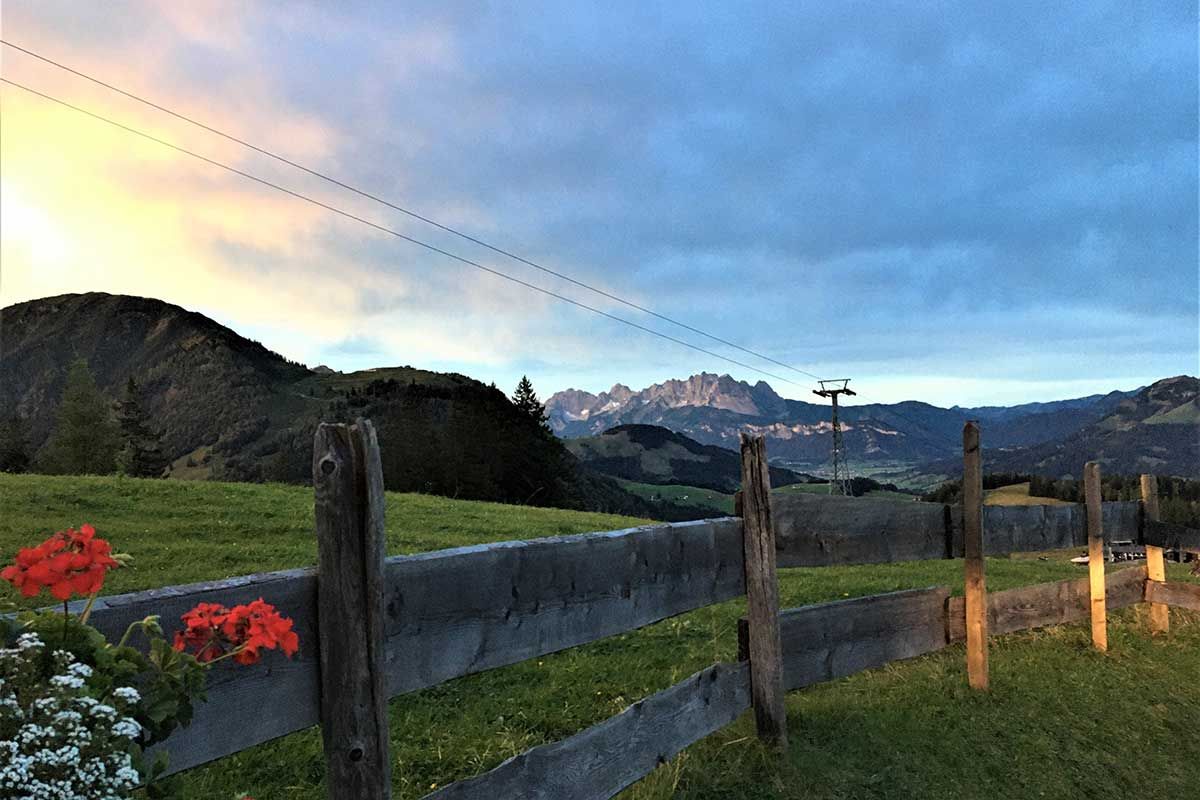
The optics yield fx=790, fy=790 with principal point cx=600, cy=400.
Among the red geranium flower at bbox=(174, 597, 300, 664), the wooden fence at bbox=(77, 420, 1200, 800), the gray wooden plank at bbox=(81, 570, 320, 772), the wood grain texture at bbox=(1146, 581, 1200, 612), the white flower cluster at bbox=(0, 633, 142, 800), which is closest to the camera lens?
the white flower cluster at bbox=(0, 633, 142, 800)

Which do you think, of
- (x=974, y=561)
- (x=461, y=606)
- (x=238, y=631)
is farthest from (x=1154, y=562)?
(x=238, y=631)

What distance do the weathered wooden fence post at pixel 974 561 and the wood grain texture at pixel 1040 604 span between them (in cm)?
12

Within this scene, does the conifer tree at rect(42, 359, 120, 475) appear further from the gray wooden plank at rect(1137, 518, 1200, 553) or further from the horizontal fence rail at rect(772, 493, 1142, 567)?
the gray wooden plank at rect(1137, 518, 1200, 553)

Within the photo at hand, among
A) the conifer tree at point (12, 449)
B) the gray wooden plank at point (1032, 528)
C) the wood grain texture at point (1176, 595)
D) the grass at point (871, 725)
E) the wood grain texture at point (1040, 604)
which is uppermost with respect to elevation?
the conifer tree at point (12, 449)

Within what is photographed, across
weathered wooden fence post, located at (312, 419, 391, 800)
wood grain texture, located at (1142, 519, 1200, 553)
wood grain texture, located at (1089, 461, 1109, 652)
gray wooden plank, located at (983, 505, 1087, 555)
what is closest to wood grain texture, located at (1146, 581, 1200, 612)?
wood grain texture, located at (1142, 519, 1200, 553)

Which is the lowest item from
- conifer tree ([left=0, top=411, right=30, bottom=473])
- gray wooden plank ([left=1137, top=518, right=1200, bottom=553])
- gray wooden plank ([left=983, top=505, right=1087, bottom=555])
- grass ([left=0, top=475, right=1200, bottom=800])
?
grass ([left=0, top=475, right=1200, bottom=800])

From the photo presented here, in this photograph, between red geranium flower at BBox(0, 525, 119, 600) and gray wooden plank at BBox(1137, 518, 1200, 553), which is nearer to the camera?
red geranium flower at BBox(0, 525, 119, 600)

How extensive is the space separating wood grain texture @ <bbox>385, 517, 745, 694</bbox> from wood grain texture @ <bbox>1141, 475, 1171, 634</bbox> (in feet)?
26.7

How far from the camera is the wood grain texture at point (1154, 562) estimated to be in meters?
10.1

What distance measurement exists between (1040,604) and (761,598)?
485 centimetres

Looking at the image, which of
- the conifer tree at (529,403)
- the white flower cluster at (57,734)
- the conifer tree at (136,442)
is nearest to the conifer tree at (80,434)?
the conifer tree at (136,442)

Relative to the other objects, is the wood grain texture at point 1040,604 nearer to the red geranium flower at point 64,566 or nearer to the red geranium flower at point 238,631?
the red geranium flower at point 238,631

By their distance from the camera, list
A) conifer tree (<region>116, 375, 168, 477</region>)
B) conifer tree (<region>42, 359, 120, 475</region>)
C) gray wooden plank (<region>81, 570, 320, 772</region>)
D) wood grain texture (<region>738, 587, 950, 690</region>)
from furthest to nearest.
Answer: conifer tree (<region>116, 375, 168, 477</region>) < conifer tree (<region>42, 359, 120, 475</region>) < wood grain texture (<region>738, 587, 950, 690</region>) < gray wooden plank (<region>81, 570, 320, 772</region>)

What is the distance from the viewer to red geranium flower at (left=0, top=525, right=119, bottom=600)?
80.4 inches
